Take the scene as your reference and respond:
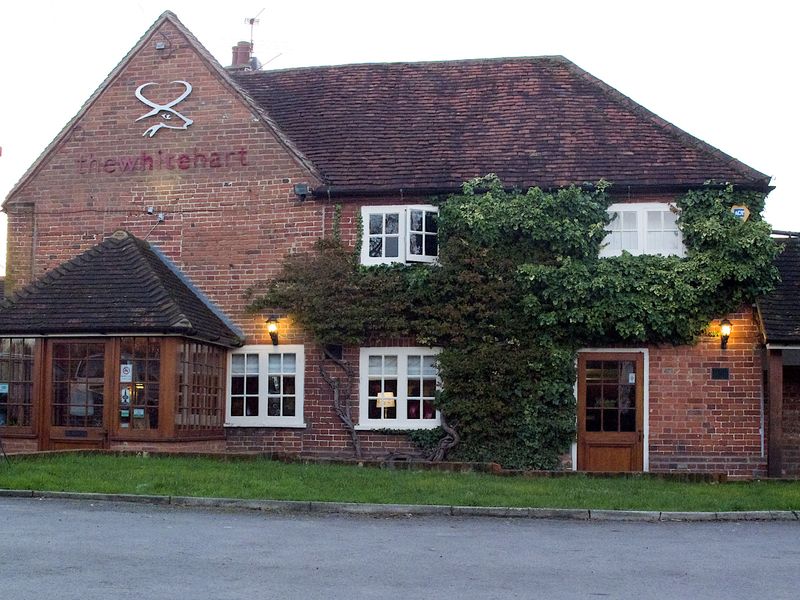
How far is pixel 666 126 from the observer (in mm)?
23953

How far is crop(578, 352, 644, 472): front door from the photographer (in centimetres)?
2239

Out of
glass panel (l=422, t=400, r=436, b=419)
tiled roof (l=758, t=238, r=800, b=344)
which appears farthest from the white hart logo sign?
tiled roof (l=758, t=238, r=800, b=344)

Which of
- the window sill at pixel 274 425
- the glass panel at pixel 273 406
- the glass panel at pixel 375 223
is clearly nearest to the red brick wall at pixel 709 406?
the glass panel at pixel 375 223

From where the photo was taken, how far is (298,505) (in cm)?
1507

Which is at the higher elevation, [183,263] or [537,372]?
[183,263]

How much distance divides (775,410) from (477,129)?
8.13 metres

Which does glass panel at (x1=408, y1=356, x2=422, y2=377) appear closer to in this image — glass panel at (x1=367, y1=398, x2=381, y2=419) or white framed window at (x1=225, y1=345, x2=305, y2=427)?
glass panel at (x1=367, y1=398, x2=381, y2=419)

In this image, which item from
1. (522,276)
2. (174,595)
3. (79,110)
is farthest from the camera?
(79,110)

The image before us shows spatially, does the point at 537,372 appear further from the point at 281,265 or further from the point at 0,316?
the point at 0,316

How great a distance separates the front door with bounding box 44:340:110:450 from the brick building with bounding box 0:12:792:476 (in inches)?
1.6

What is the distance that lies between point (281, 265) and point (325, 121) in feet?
12.0

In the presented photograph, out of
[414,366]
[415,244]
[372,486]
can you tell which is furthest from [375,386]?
[372,486]

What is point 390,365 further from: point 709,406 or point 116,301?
point 709,406

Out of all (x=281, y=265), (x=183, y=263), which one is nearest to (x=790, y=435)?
(x=281, y=265)
